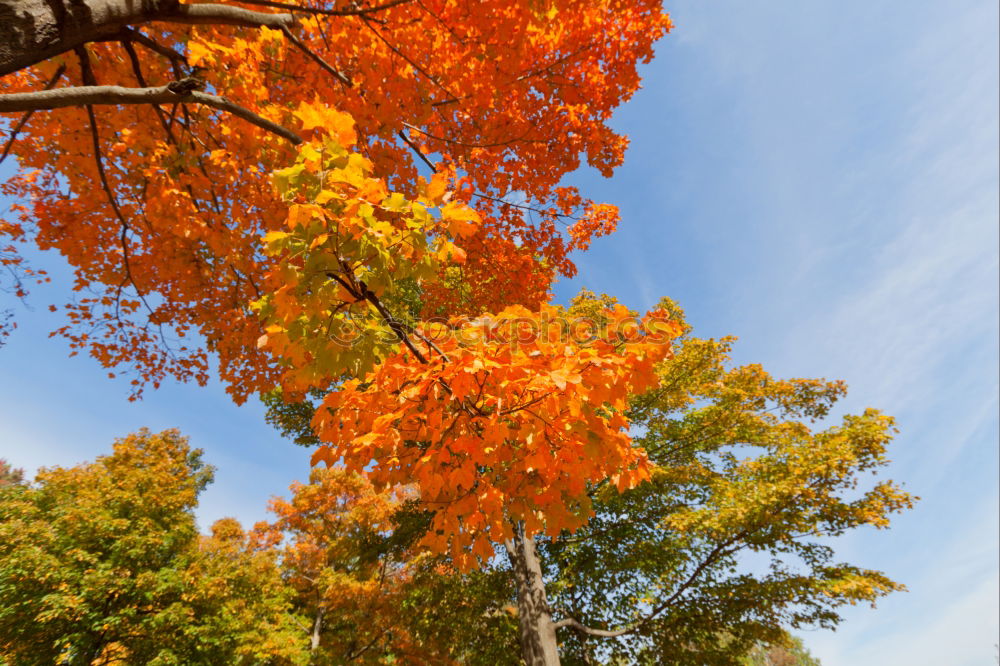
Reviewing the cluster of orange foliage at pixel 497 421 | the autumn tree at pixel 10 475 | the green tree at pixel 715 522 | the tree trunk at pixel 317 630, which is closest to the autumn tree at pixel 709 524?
the green tree at pixel 715 522

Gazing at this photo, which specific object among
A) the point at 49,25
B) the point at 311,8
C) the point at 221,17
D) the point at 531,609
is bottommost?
the point at 531,609

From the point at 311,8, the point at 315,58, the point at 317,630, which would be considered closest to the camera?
the point at 311,8

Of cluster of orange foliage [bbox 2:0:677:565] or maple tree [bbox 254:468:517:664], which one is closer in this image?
cluster of orange foliage [bbox 2:0:677:565]

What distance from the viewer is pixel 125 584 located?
10039 millimetres

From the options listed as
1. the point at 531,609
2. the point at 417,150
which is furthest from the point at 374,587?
the point at 417,150

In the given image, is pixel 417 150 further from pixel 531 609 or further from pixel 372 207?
pixel 531 609

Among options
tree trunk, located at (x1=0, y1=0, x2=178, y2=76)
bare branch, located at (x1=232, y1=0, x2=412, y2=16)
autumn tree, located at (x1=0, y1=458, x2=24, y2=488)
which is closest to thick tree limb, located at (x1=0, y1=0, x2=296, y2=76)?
tree trunk, located at (x1=0, y1=0, x2=178, y2=76)

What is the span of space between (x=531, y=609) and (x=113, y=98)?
28.6 feet

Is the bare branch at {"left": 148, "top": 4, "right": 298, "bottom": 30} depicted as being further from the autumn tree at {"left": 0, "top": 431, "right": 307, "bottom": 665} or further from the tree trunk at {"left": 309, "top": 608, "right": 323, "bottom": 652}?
the tree trunk at {"left": 309, "top": 608, "right": 323, "bottom": 652}

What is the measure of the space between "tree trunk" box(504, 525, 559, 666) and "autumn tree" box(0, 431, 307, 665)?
270 inches

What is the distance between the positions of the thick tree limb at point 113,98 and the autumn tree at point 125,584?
38.1ft

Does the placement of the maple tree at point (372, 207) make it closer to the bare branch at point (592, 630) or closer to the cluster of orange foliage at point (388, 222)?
the cluster of orange foliage at point (388, 222)

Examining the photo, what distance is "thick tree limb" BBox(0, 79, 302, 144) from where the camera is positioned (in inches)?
89.0

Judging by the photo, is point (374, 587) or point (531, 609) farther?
point (374, 587)
